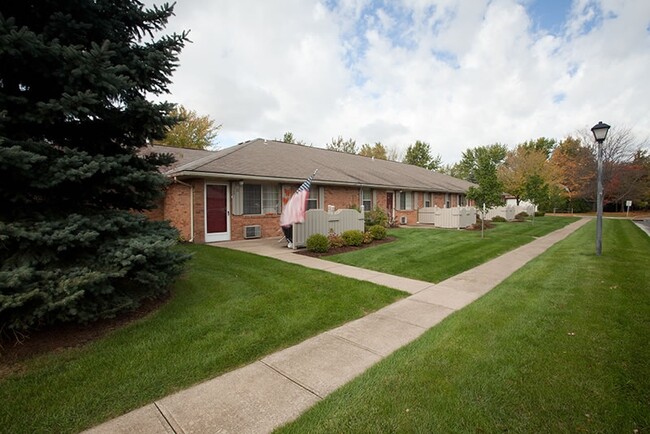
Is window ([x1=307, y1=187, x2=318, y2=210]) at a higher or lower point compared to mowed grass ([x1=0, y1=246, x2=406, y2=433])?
higher

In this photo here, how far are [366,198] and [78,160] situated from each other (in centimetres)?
1459

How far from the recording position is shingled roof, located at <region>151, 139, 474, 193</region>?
11.0 meters

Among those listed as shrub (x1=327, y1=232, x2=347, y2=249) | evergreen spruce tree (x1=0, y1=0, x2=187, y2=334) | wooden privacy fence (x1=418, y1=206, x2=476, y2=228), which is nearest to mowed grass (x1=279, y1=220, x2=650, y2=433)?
evergreen spruce tree (x1=0, y1=0, x2=187, y2=334)

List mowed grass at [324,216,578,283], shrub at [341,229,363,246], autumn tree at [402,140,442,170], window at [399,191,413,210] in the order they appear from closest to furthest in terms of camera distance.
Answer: mowed grass at [324,216,578,283] < shrub at [341,229,363,246] < window at [399,191,413,210] < autumn tree at [402,140,442,170]

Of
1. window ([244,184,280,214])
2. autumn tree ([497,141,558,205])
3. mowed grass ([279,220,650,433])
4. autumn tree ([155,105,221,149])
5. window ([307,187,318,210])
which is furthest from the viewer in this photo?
autumn tree ([497,141,558,205])

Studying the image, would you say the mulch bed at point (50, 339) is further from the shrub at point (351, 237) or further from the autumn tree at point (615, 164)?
the autumn tree at point (615, 164)

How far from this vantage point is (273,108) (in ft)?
74.4

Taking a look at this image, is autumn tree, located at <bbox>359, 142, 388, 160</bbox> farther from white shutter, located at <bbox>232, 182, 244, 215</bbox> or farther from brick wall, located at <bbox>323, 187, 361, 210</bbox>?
white shutter, located at <bbox>232, 182, 244, 215</bbox>

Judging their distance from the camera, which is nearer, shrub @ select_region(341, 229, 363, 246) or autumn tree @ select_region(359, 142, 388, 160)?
shrub @ select_region(341, 229, 363, 246)

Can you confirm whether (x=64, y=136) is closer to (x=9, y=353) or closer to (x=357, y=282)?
(x=9, y=353)

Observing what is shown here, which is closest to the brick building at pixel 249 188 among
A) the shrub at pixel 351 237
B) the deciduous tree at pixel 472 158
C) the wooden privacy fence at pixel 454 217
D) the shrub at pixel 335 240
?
the wooden privacy fence at pixel 454 217

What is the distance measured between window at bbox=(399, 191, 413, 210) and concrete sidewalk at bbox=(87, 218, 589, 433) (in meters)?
14.8

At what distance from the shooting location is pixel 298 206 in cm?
911

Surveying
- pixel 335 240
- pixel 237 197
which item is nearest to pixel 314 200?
pixel 237 197
